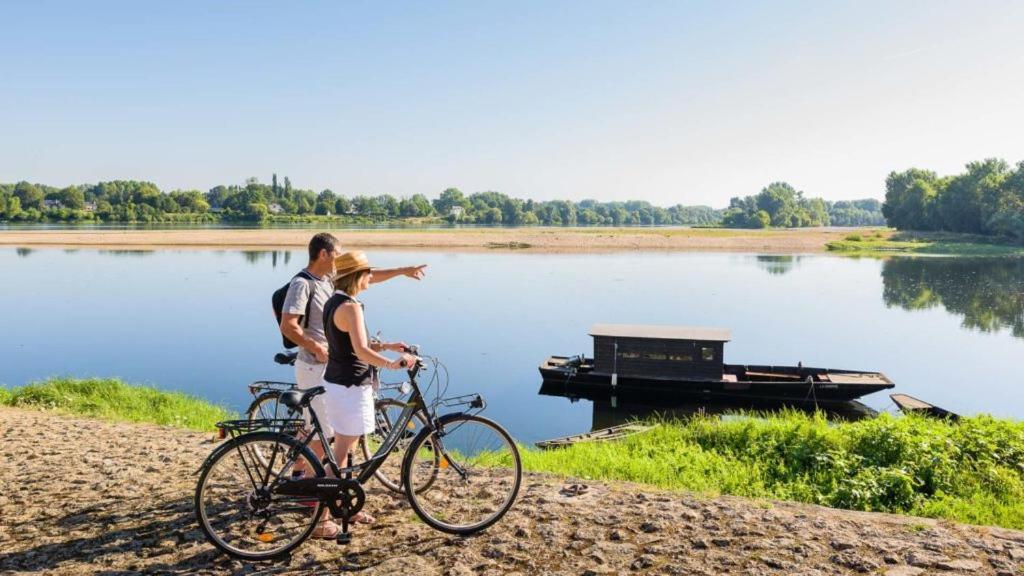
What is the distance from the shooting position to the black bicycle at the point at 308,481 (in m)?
4.91

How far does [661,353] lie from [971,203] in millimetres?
94299

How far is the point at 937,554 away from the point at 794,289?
43.3m

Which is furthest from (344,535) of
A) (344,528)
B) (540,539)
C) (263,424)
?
(540,539)

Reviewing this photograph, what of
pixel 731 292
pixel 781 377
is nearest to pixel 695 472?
pixel 781 377

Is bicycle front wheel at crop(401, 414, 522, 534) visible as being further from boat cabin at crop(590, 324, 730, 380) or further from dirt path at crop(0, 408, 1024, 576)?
boat cabin at crop(590, 324, 730, 380)

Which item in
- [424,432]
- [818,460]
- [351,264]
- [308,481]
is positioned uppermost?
[351,264]

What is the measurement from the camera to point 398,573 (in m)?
4.74

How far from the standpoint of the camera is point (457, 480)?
240 inches

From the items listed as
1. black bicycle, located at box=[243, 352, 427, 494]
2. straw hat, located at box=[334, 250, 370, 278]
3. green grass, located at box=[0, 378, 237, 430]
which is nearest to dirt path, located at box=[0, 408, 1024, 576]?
black bicycle, located at box=[243, 352, 427, 494]

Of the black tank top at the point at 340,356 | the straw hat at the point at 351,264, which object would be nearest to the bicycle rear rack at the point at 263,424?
the black tank top at the point at 340,356

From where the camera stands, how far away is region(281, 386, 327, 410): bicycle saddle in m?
4.74

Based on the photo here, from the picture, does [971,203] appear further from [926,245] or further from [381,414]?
[381,414]

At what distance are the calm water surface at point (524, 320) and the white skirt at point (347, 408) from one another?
10.5m

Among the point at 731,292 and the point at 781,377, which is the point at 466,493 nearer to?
the point at 781,377
